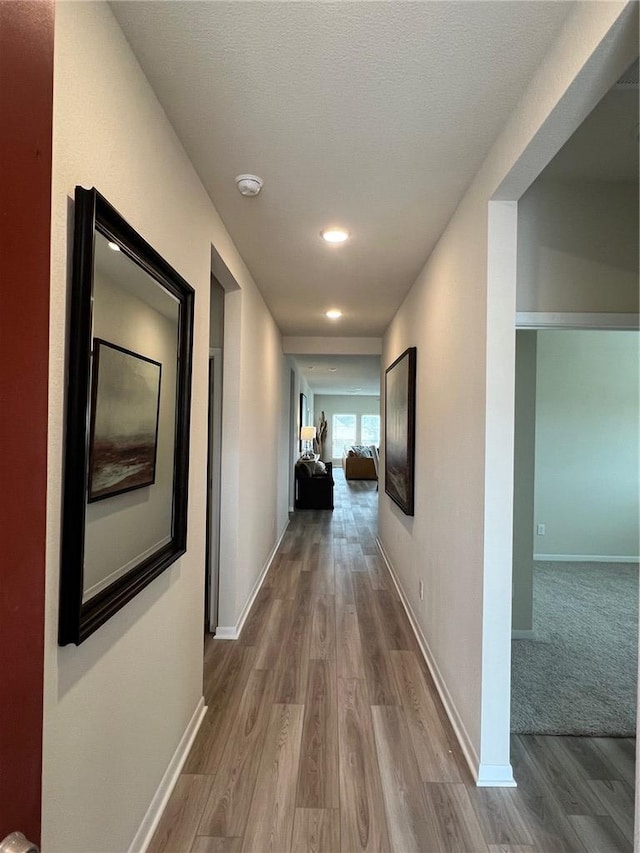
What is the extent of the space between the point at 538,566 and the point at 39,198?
5231 millimetres

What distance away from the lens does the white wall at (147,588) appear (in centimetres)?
96

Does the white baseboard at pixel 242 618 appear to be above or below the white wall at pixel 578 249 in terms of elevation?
below

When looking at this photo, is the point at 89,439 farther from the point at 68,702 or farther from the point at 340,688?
the point at 340,688

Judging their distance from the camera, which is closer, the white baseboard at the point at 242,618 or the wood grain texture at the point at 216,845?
the wood grain texture at the point at 216,845

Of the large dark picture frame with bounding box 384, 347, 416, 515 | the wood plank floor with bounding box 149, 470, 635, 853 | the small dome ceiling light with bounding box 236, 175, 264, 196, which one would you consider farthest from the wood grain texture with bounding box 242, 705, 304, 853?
the small dome ceiling light with bounding box 236, 175, 264, 196

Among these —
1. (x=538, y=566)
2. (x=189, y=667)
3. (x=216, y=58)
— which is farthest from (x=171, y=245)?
(x=538, y=566)

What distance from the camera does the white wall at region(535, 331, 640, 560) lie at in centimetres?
480

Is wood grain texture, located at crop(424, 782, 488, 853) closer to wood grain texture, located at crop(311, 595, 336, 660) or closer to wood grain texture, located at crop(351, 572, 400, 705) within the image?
wood grain texture, located at crop(351, 572, 400, 705)

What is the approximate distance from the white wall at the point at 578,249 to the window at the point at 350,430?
42.4 ft

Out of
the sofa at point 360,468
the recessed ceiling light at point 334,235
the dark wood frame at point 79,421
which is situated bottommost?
the sofa at point 360,468

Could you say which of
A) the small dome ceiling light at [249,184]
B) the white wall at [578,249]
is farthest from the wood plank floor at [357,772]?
the small dome ceiling light at [249,184]

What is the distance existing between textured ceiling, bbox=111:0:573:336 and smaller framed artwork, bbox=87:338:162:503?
897 mm

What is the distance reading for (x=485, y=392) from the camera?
1.76m

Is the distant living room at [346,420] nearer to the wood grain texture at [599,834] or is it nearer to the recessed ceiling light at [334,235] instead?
the recessed ceiling light at [334,235]
